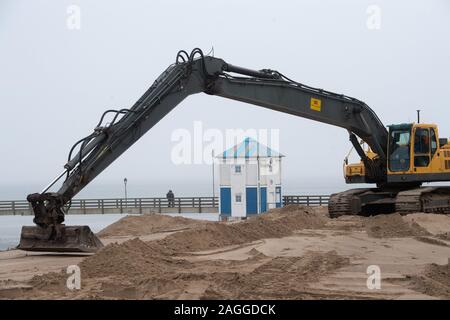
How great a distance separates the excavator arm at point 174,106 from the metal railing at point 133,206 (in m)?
20.7

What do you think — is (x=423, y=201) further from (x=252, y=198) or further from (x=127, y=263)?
(x=252, y=198)

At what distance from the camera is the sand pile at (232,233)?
1443 centimetres

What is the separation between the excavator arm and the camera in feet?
43.9

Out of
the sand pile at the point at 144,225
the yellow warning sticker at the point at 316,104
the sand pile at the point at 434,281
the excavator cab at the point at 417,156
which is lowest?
the sand pile at the point at 434,281

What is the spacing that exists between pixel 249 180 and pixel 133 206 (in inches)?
510

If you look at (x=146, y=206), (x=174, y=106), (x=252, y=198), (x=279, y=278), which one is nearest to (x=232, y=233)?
(x=174, y=106)

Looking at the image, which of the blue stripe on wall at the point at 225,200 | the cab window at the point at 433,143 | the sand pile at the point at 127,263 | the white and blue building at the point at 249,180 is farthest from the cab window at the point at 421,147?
the blue stripe on wall at the point at 225,200

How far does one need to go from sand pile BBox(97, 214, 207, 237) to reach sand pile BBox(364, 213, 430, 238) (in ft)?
18.8

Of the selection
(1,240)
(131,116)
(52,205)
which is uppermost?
(131,116)

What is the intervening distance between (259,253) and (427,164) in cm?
948

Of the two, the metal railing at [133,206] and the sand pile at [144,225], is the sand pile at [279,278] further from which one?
the metal railing at [133,206]
